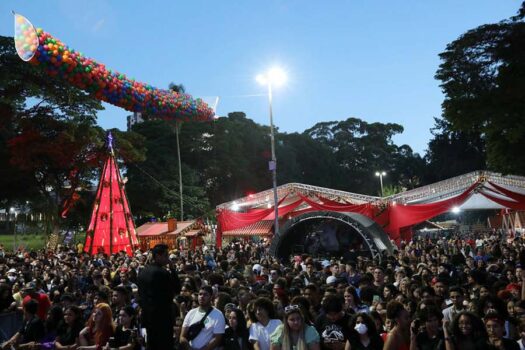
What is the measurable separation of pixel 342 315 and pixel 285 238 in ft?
52.4

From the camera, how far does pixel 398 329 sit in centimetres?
533

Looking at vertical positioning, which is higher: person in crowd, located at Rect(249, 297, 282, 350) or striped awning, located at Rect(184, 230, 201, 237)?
striped awning, located at Rect(184, 230, 201, 237)

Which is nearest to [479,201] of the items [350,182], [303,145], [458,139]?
[458,139]

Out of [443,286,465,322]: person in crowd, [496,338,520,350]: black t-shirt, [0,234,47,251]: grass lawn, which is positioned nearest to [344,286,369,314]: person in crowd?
[443,286,465,322]: person in crowd

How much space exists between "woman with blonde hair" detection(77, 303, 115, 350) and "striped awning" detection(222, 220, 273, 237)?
755 inches

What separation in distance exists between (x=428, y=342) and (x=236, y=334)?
2.20m

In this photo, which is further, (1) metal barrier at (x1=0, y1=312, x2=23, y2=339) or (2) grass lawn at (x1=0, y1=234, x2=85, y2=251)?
(2) grass lawn at (x1=0, y1=234, x2=85, y2=251)

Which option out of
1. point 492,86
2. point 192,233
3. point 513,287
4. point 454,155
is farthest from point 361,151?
point 513,287

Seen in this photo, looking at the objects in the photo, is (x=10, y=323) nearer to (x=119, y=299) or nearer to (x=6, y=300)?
(x=6, y=300)

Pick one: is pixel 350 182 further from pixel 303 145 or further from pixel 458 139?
pixel 458 139

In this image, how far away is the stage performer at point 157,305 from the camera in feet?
18.4

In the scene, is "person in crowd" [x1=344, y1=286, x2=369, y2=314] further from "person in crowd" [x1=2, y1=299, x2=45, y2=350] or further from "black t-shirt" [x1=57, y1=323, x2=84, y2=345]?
"person in crowd" [x1=2, y1=299, x2=45, y2=350]

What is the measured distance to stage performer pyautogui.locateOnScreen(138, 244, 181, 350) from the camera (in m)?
5.59

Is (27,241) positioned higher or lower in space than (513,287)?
higher
